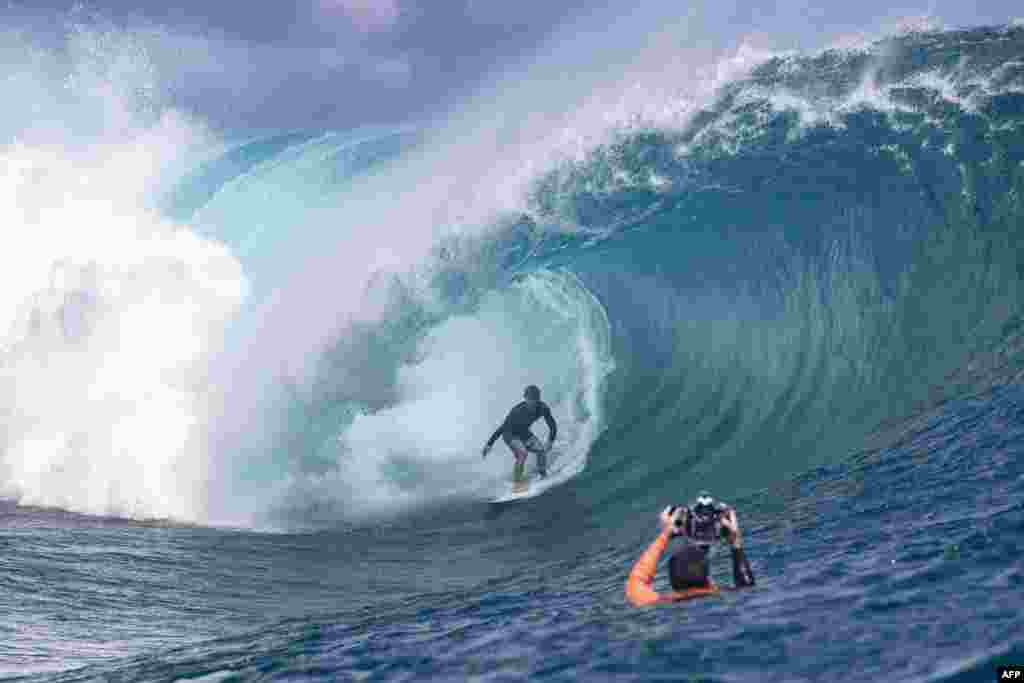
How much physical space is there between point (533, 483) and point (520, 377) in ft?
14.9

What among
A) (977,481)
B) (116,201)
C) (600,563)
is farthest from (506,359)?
(977,481)

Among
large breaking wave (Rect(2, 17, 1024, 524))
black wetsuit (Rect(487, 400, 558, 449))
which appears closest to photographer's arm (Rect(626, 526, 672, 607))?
large breaking wave (Rect(2, 17, 1024, 524))

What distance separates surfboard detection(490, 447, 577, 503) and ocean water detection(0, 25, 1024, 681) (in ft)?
0.80

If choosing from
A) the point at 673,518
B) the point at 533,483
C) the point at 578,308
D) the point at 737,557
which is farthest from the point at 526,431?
the point at 673,518

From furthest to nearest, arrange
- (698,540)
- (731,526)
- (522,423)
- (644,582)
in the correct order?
1. (522,423)
2. (644,582)
3. (698,540)
4. (731,526)

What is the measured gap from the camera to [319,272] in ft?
62.1

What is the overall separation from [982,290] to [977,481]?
20.2 feet

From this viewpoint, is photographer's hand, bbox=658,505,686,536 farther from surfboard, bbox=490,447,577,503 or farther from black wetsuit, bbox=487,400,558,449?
black wetsuit, bbox=487,400,558,449

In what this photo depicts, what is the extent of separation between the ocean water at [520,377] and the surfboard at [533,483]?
0.25 m

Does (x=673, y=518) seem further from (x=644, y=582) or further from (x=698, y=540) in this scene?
(x=644, y=582)

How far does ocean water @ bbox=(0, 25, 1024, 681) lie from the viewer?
29.6 ft

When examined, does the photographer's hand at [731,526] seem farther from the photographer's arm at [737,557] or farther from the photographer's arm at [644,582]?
the photographer's arm at [644,582]

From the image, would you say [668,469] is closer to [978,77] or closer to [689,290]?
[689,290]

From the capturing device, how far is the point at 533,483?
1591 cm
